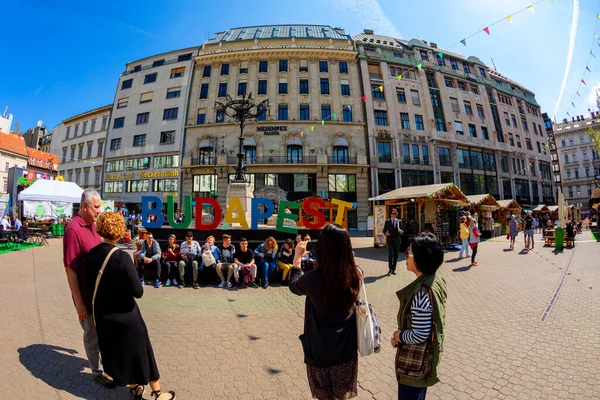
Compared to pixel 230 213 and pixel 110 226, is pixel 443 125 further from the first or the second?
pixel 110 226

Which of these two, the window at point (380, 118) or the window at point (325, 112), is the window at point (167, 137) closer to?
the window at point (325, 112)

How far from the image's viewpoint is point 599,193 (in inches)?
709

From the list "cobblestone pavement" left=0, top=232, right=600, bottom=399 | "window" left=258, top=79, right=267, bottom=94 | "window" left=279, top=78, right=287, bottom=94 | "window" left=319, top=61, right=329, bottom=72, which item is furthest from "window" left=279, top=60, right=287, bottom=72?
"cobblestone pavement" left=0, top=232, right=600, bottom=399

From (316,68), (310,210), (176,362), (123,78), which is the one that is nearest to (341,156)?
(316,68)

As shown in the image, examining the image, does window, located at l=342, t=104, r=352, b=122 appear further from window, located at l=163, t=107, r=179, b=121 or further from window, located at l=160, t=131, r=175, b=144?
window, located at l=160, t=131, r=175, b=144

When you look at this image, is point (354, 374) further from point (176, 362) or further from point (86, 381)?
point (86, 381)

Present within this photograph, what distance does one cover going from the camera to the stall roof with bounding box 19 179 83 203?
16.1 metres

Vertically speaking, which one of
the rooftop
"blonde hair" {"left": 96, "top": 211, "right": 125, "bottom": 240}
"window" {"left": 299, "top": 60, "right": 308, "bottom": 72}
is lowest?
"blonde hair" {"left": 96, "top": 211, "right": 125, "bottom": 240}

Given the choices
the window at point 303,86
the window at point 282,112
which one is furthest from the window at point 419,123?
the window at point 282,112

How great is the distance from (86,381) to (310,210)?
666cm

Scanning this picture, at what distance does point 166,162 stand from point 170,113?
20.1 feet

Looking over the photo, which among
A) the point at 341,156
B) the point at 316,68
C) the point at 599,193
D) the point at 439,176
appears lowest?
the point at 599,193

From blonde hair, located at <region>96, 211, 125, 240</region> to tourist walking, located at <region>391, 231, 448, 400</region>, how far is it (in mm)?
2652

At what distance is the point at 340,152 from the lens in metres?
27.4
